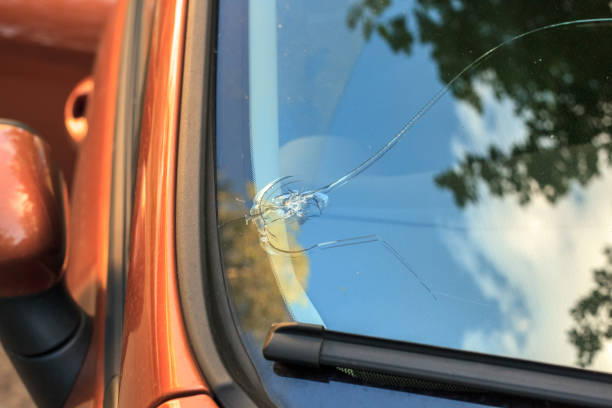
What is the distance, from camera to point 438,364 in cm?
92

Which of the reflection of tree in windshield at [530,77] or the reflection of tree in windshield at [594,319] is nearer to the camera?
the reflection of tree in windshield at [594,319]

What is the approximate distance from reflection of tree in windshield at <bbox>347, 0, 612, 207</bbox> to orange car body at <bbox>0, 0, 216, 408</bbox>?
486mm

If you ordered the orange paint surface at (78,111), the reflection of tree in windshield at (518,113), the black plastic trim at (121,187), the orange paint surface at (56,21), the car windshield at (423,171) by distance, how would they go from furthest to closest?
the orange paint surface at (56,21), the orange paint surface at (78,111), the black plastic trim at (121,187), the reflection of tree in windshield at (518,113), the car windshield at (423,171)

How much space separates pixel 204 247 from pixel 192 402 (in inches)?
11.3

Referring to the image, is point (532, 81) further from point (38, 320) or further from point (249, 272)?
point (38, 320)

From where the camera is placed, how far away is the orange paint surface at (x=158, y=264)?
3.19ft

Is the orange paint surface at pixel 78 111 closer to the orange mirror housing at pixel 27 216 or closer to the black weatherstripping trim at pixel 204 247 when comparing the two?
the orange mirror housing at pixel 27 216

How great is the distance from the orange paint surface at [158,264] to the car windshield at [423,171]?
0.10m

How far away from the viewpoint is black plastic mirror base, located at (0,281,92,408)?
131 centimetres

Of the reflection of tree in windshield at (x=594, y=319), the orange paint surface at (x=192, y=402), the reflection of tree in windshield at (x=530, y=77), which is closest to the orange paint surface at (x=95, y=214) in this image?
the orange paint surface at (x=192, y=402)

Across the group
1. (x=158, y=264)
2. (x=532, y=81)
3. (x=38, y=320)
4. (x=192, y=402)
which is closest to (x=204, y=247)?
(x=158, y=264)

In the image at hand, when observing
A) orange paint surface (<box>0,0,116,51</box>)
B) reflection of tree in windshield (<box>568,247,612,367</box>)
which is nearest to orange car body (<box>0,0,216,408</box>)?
orange paint surface (<box>0,0,116,51</box>)

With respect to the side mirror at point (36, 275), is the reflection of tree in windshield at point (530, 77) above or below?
above

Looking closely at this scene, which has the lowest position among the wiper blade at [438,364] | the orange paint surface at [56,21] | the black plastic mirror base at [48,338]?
the black plastic mirror base at [48,338]
